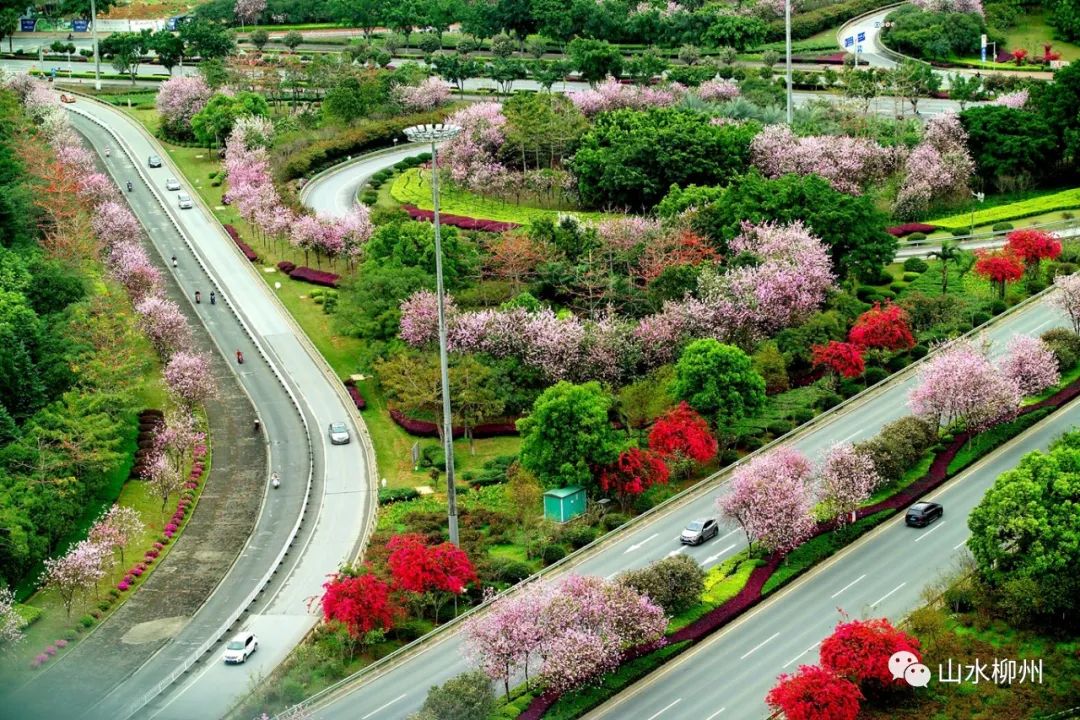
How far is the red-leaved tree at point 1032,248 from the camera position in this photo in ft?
337

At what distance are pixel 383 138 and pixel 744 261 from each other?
56.2 m

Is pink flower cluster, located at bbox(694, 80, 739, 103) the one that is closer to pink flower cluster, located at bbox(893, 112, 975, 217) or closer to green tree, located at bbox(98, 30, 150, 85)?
pink flower cluster, located at bbox(893, 112, 975, 217)

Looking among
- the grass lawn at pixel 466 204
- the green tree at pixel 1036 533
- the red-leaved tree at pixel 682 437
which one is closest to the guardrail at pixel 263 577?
the grass lawn at pixel 466 204

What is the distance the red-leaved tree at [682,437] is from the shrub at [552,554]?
915 centimetres

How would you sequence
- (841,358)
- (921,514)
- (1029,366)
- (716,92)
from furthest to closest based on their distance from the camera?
(716,92)
(841,358)
(1029,366)
(921,514)

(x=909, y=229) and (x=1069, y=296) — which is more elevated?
(x=909, y=229)

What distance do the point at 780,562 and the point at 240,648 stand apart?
80.4 ft

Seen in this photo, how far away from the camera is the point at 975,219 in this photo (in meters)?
118

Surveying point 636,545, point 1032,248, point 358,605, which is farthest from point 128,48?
point 358,605

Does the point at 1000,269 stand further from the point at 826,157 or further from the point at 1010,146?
the point at 1010,146

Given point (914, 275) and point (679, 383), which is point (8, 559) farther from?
point (914, 275)

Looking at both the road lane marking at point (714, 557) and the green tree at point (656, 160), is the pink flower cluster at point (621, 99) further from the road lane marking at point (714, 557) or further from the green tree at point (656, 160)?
the road lane marking at point (714, 557)

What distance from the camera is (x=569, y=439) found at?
257 feet

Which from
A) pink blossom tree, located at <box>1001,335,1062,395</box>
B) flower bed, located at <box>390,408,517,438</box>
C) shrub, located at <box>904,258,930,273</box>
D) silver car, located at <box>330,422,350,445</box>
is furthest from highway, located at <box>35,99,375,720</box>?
shrub, located at <box>904,258,930,273</box>
